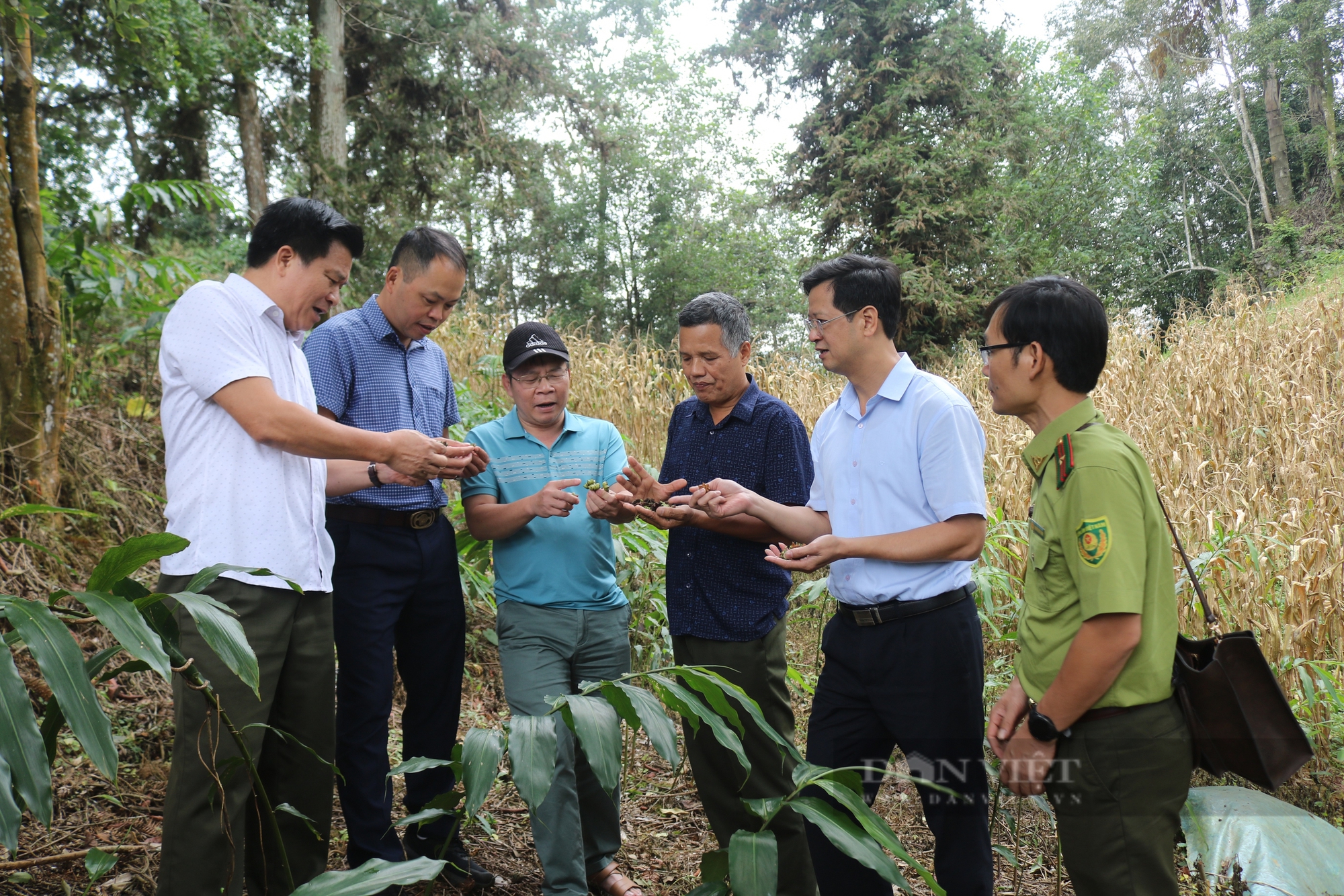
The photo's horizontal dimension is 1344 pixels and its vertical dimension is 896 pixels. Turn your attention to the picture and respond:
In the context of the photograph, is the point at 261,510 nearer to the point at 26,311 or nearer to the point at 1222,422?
the point at 26,311

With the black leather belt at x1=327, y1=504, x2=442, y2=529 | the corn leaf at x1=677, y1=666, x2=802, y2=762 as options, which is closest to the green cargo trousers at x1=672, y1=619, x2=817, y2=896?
the black leather belt at x1=327, y1=504, x2=442, y2=529

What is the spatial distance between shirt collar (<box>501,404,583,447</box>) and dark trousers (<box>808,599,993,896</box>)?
119 cm

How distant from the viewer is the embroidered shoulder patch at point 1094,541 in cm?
162

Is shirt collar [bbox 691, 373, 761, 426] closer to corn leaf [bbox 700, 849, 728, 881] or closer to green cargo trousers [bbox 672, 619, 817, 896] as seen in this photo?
green cargo trousers [bbox 672, 619, 817, 896]

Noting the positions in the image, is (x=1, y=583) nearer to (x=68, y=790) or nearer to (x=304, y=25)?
(x=68, y=790)

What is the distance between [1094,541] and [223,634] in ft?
4.76

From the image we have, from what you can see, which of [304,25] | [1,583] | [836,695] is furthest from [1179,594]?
[304,25]

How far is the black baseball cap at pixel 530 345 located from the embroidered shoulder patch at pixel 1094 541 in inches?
63.9

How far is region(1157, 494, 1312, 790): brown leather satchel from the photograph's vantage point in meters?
1.56

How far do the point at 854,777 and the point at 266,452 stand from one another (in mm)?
1635

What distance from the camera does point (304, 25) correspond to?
854cm

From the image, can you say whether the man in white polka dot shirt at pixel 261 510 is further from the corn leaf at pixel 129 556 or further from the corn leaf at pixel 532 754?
the corn leaf at pixel 532 754

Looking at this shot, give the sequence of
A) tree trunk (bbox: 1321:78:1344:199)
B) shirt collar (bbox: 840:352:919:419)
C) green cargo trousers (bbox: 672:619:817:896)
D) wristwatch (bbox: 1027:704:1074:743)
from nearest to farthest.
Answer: wristwatch (bbox: 1027:704:1074:743) < shirt collar (bbox: 840:352:919:419) < green cargo trousers (bbox: 672:619:817:896) < tree trunk (bbox: 1321:78:1344:199)

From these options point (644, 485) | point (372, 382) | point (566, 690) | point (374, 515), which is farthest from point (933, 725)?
point (372, 382)
